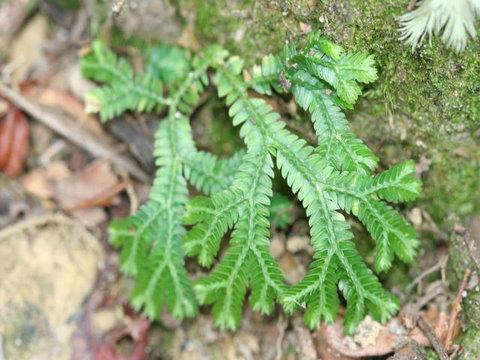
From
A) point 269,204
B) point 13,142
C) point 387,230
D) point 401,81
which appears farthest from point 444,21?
point 13,142

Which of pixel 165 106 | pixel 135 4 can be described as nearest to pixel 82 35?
pixel 135 4

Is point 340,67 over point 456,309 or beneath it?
over

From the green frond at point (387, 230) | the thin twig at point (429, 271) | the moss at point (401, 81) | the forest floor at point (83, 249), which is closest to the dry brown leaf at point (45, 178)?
the forest floor at point (83, 249)

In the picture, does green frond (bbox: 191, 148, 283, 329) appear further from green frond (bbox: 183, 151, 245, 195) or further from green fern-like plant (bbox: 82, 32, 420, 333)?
green frond (bbox: 183, 151, 245, 195)

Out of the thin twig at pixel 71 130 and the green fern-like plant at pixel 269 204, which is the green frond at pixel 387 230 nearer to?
the green fern-like plant at pixel 269 204

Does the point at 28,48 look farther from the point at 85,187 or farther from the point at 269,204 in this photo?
the point at 269,204

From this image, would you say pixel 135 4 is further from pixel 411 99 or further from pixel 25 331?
pixel 25 331

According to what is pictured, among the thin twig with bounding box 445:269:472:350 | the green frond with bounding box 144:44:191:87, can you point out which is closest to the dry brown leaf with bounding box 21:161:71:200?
the green frond with bounding box 144:44:191:87
